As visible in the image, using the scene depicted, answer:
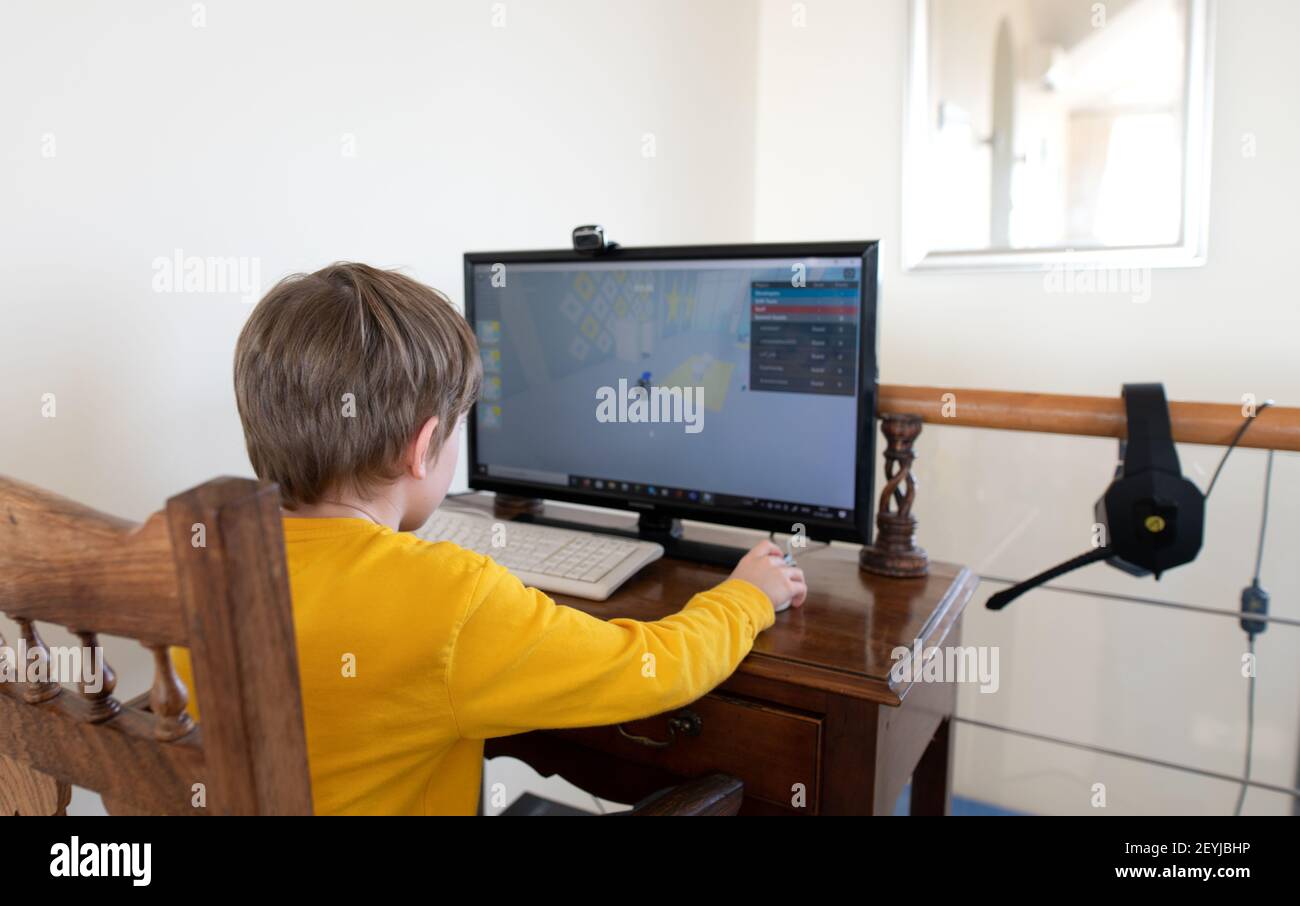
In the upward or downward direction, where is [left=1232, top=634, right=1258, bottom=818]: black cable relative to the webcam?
downward

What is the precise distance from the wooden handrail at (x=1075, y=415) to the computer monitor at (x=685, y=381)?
0.16m

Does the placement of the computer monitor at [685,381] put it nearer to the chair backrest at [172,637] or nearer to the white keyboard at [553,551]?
the white keyboard at [553,551]

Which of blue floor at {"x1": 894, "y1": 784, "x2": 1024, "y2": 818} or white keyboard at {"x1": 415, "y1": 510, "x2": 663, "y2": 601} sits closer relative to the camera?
white keyboard at {"x1": 415, "y1": 510, "x2": 663, "y2": 601}

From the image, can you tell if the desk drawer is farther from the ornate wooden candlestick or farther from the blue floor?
the blue floor

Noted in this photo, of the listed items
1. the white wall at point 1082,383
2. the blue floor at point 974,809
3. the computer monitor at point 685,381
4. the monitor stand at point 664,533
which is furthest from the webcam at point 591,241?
the blue floor at point 974,809

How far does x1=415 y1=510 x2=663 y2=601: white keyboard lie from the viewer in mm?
1110

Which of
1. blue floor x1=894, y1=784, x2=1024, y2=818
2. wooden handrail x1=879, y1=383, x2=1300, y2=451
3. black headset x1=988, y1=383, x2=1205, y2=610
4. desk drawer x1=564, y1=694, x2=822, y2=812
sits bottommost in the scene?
blue floor x1=894, y1=784, x2=1024, y2=818

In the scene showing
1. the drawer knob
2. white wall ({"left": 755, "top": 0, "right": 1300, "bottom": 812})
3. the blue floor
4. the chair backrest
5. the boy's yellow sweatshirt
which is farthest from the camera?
the blue floor

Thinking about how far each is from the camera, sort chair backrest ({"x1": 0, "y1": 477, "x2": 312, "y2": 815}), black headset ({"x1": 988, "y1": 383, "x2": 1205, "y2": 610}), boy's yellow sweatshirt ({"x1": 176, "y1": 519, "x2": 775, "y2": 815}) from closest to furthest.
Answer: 1. chair backrest ({"x1": 0, "y1": 477, "x2": 312, "y2": 815})
2. boy's yellow sweatshirt ({"x1": 176, "y1": 519, "x2": 775, "y2": 815})
3. black headset ({"x1": 988, "y1": 383, "x2": 1205, "y2": 610})

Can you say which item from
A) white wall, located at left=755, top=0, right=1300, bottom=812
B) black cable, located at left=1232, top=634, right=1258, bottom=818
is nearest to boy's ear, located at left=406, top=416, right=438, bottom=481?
white wall, located at left=755, top=0, right=1300, bottom=812

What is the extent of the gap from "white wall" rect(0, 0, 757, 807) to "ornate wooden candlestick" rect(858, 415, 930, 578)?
874 mm

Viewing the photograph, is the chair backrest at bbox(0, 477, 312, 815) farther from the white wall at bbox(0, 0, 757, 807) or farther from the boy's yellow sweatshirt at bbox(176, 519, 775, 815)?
the white wall at bbox(0, 0, 757, 807)

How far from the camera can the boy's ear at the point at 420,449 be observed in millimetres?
865

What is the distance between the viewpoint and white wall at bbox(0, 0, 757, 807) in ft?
3.49
